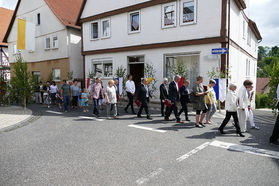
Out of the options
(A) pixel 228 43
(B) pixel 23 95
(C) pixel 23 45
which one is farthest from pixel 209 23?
(C) pixel 23 45

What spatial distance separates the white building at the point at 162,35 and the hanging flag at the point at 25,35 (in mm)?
5408

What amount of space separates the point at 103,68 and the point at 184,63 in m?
7.21

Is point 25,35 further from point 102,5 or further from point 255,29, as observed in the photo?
point 255,29

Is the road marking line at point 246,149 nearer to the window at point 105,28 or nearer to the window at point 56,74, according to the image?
the window at point 105,28

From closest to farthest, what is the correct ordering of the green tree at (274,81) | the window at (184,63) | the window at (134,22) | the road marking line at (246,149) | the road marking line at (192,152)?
the road marking line at (192,152)
the road marking line at (246,149)
the green tree at (274,81)
the window at (184,63)
the window at (134,22)

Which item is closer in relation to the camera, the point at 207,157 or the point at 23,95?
the point at 207,157

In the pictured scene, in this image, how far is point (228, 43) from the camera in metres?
11.2

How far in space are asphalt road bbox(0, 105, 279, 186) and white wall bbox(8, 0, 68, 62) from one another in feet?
46.7

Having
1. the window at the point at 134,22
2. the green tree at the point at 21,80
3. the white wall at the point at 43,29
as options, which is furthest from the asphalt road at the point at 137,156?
the white wall at the point at 43,29

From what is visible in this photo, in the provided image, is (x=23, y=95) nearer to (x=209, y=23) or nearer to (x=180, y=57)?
(x=180, y=57)

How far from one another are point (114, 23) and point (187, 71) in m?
7.09

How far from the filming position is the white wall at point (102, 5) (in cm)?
1480

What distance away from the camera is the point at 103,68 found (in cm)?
1694

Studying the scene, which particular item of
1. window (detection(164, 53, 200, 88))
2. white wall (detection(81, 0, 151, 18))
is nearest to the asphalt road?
window (detection(164, 53, 200, 88))
